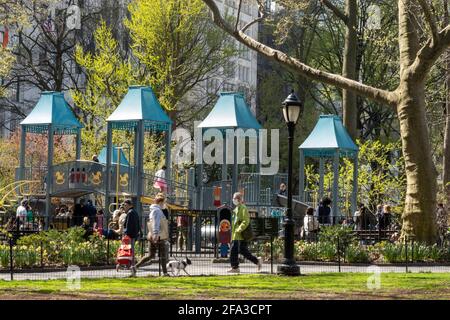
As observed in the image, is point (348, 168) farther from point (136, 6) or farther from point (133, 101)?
point (136, 6)

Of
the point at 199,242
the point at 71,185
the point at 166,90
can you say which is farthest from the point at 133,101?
the point at 166,90

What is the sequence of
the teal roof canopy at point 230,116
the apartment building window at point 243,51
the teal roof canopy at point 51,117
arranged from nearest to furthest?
1. the teal roof canopy at point 230,116
2. the teal roof canopy at point 51,117
3. the apartment building window at point 243,51

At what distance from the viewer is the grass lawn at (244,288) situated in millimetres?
16250

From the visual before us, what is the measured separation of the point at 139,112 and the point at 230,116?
10.8ft

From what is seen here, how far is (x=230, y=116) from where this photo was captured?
1502 inches

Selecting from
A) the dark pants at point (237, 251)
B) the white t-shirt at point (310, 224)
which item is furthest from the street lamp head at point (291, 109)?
the white t-shirt at point (310, 224)

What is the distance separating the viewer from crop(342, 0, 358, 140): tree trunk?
1702 inches

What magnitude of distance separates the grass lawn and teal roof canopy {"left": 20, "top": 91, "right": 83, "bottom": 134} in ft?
72.8

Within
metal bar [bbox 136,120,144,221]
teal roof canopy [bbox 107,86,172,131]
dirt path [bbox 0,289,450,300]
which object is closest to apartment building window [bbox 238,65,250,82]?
Answer: teal roof canopy [bbox 107,86,172,131]

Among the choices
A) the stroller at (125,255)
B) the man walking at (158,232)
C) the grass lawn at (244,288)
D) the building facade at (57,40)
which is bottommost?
the grass lawn at (244,288)

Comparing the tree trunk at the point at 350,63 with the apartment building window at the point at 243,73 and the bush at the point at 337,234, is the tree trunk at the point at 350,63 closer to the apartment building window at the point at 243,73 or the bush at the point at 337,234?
the bush at the point at 337,234

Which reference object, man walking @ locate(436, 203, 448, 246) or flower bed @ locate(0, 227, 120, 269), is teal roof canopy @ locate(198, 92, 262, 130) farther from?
flower bed @ locate(0, 227, 120, 269)

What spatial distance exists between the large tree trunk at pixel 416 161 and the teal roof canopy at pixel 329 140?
14707 mm

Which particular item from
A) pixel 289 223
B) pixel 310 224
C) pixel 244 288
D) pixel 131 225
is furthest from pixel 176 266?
pixel 310 224
